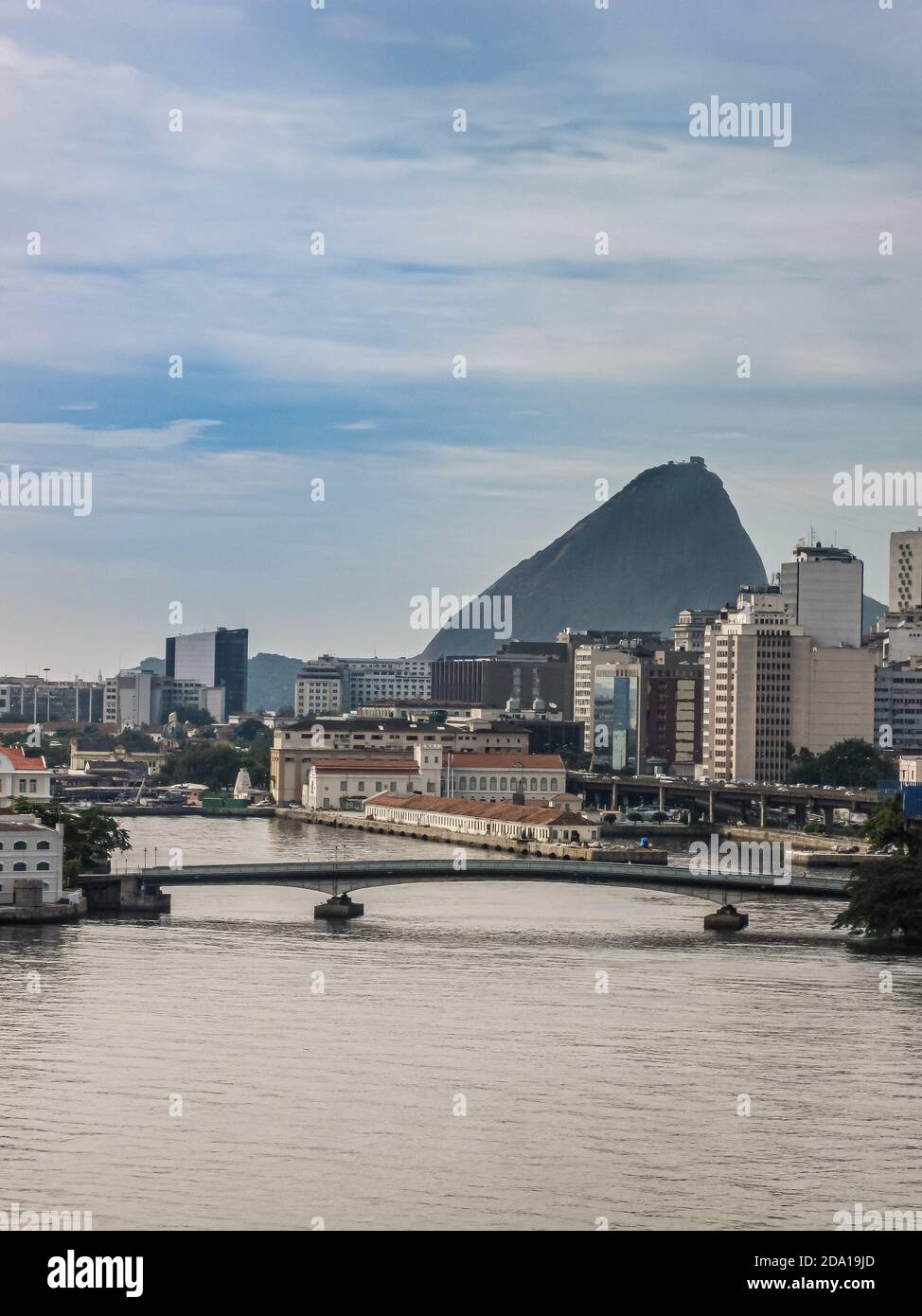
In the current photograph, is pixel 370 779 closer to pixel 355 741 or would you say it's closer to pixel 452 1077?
pixel 355 741

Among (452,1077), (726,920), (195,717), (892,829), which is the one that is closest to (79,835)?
(726,920)

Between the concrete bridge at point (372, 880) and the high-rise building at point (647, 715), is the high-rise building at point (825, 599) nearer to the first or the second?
the high-rise building at point (647, 715)

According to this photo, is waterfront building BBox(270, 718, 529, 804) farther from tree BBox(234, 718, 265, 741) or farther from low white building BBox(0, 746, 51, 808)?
tree BBox(234, 718, 265, 741)

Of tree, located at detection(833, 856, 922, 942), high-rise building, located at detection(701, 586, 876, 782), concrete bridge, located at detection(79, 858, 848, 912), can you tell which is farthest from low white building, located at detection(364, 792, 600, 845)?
tree, located at detection(833, 856, 922, 942)

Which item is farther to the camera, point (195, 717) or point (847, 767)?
point (195, 717)

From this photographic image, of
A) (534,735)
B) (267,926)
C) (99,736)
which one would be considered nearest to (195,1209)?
(267,926)

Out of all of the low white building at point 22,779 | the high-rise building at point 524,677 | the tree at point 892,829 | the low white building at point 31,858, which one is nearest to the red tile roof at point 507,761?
the low white building at point 22,779

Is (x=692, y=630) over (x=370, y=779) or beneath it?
over
